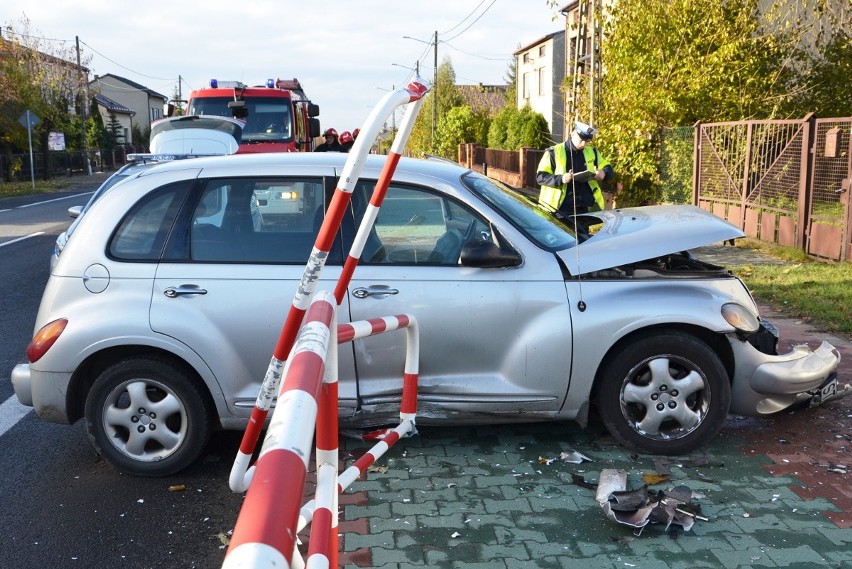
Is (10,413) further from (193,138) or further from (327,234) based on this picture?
(193,138)

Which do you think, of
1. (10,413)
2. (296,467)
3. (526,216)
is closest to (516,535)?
(526,216)

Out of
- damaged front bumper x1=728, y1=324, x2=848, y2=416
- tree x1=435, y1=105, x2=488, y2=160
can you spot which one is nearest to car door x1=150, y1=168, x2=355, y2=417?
damaged front bumper x1=728, y1=324, x2=848, y2=416

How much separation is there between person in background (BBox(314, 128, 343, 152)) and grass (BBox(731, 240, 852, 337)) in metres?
11.8

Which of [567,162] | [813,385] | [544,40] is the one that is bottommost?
[813,385]

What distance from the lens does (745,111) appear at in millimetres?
17250

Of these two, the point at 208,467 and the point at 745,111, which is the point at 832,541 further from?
the point at 745,111

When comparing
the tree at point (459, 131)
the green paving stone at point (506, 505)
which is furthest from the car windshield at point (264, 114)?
the tree at point (459, 131)

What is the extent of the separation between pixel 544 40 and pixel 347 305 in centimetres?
4993

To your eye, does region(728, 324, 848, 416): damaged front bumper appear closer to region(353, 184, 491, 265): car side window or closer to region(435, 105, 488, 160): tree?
region(353, 184, 491, 265): car side window

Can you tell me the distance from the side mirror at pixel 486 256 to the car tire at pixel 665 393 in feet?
2.64

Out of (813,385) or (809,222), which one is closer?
(813,385)

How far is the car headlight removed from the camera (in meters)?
4.91

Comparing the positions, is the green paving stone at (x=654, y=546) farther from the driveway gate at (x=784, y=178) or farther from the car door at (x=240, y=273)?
the driveway gate at (x=784, y=178)

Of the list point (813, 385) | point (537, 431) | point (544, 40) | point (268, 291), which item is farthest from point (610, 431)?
point (544, 40)
